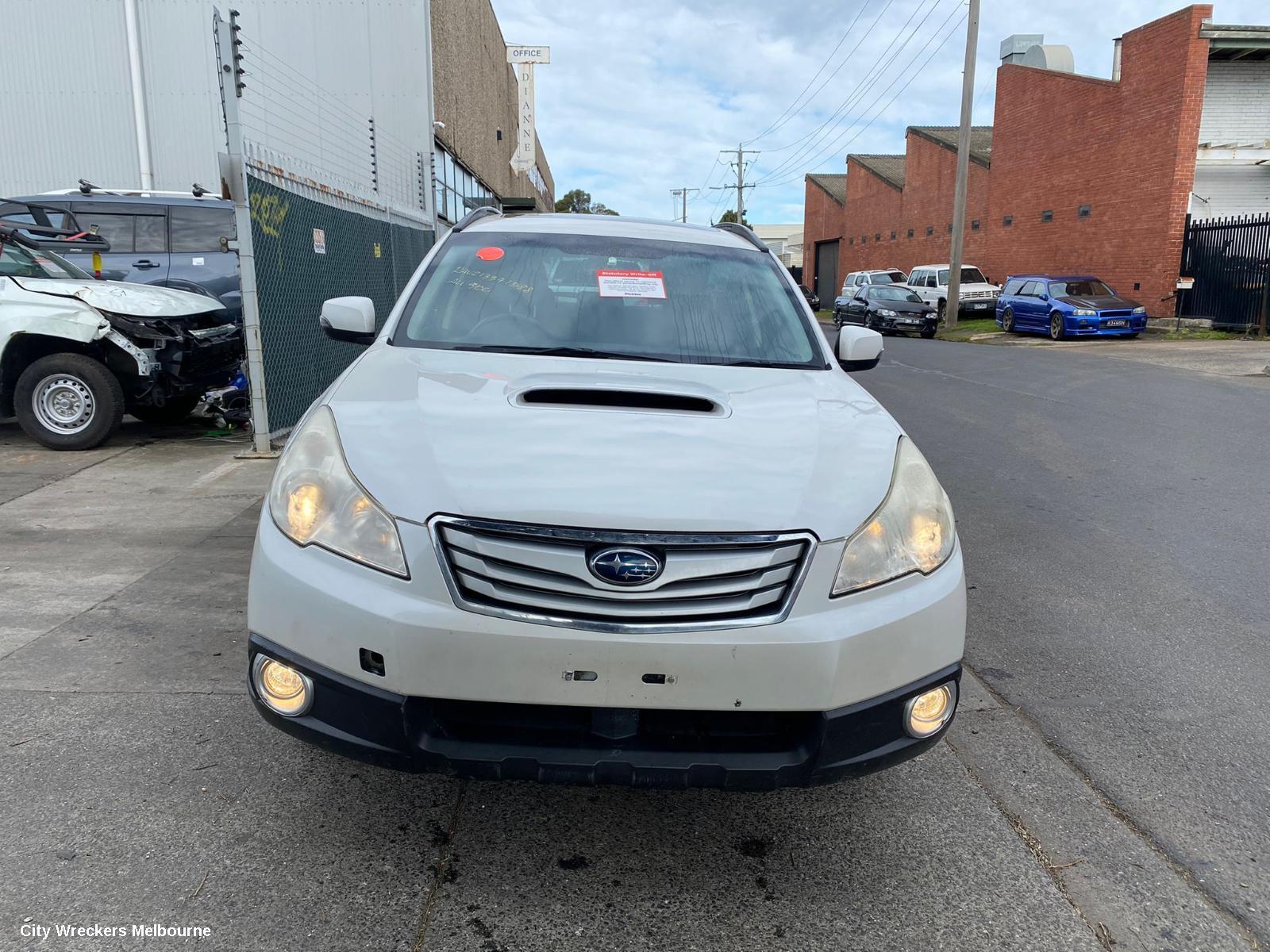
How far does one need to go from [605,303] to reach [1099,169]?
28.2 m

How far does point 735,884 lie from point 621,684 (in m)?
0.73

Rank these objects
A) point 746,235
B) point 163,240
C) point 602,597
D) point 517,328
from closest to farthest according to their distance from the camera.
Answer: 1. point 602,597
2. point 517,328
3. point 746,235
4. point 163,240

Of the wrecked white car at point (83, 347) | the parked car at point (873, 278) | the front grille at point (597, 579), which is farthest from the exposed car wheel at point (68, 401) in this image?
the parked car at point (873, 278)

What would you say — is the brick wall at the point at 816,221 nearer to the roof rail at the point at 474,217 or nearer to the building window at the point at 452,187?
the building window at the point at 452,187

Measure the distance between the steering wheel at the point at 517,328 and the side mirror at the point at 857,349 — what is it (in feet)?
4.06

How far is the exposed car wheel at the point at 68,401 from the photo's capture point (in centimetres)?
720

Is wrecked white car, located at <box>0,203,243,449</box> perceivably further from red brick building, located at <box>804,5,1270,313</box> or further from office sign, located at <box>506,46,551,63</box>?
office sign, located at <box>506,46,551,63</box>

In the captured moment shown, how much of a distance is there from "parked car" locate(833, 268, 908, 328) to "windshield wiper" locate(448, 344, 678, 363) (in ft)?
90.8

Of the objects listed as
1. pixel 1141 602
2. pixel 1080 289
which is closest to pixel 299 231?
pixel 1141 602

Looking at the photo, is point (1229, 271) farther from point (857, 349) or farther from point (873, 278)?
point (857, 349)

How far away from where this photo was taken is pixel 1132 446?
27.6 feet

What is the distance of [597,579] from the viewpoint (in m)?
2.12

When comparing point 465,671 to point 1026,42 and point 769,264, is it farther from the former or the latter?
point 1026,42

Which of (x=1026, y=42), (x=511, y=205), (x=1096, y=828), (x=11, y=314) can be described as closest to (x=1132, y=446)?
(x=1096, y=828)
